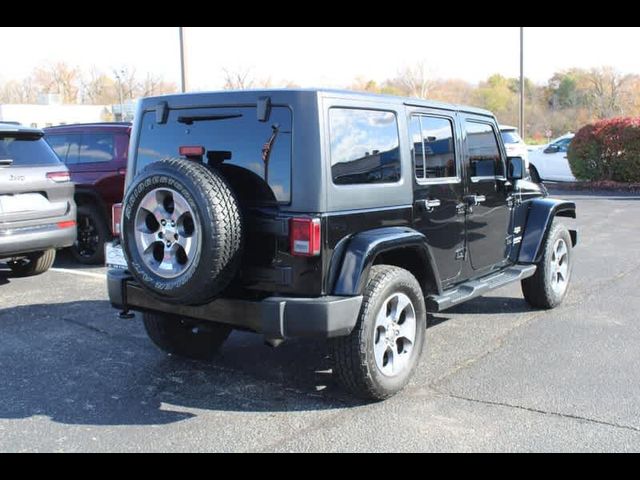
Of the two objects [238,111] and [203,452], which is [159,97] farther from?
[203,452]

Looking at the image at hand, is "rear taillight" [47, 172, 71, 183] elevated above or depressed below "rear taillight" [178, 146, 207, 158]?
below

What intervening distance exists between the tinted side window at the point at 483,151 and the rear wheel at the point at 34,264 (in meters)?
5.09

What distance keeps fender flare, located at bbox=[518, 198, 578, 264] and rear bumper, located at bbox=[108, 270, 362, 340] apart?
275 centimetres

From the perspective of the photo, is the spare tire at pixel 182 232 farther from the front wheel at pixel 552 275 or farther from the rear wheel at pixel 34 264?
the rear wheel at pixel 34 264

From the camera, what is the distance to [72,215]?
7625 millimetres

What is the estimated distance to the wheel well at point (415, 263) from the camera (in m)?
4.50

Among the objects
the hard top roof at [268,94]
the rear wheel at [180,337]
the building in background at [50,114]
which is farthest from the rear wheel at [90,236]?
the building in background at [50,114]

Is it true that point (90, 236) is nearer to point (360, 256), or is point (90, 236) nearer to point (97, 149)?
point (97, 149)

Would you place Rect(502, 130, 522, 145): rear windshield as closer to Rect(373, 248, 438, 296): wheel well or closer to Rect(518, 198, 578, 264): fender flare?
Rect(518, 198, 578, 264): fender flare

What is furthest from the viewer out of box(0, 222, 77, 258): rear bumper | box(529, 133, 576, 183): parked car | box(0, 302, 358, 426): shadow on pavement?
box(529, 133, 576, 183): parked car

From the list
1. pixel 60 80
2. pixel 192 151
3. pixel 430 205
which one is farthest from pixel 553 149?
pixel 60 80

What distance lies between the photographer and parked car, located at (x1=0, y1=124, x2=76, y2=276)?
22.5ft

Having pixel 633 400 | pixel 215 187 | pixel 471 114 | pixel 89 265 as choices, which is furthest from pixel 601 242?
pixel 215 187

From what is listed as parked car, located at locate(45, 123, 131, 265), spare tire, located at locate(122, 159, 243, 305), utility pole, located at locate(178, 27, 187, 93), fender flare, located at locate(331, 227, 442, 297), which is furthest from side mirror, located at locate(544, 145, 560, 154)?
spare tire, located at locate(122, 159, 243, 305)
